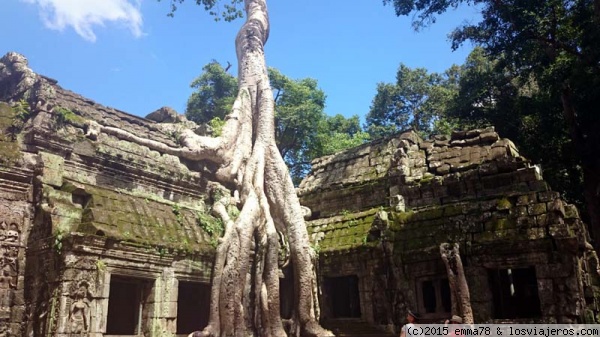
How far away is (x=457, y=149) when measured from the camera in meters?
11.8

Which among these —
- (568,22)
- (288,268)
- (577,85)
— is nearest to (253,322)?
(288,268)

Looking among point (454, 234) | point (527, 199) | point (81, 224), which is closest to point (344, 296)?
point (454, 234)

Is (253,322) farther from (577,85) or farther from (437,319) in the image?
(577,85)

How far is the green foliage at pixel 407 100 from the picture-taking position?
1043 inches

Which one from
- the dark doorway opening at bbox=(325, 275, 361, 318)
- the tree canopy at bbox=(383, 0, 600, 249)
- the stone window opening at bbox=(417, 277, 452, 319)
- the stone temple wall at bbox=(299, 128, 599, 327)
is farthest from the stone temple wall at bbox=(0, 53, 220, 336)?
the tree canopy at bbox=(383, 0, 600, 249)

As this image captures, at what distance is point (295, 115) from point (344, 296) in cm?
1307

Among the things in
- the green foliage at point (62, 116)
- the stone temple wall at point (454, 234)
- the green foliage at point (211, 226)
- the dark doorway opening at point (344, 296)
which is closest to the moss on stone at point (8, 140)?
the green foliage at point (62, 116)

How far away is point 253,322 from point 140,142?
16.3ft

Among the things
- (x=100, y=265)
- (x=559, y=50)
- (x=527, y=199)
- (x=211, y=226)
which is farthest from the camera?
(x=559, y=50)

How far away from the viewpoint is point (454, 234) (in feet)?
32.1

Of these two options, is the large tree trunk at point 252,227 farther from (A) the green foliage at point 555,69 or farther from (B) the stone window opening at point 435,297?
(A) the green foliage at point 555,69

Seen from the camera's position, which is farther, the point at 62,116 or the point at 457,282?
the point at 62,116

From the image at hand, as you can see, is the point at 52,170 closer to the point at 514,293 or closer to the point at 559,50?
the point at 514,293

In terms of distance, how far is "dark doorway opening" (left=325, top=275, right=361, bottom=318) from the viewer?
460 inches
